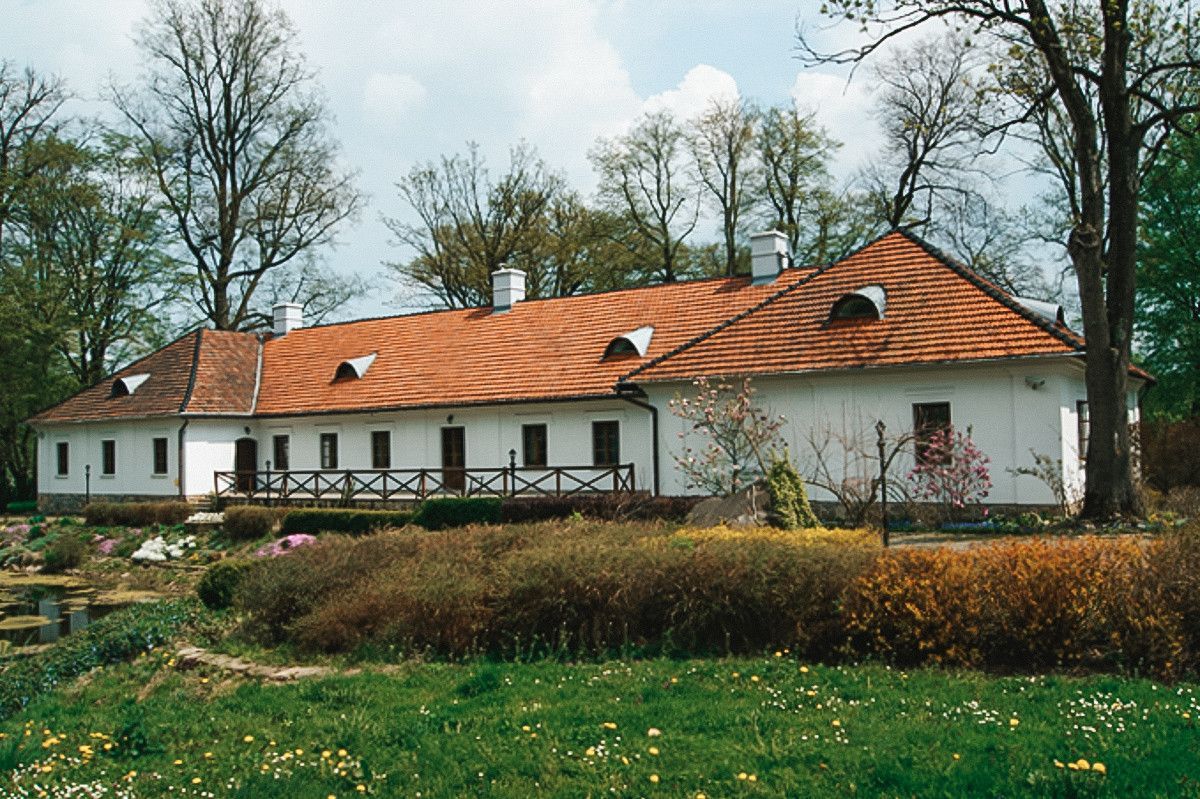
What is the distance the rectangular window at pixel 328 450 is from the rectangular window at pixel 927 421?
649 inches

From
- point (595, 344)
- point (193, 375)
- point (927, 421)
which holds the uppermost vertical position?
point (595, 344)

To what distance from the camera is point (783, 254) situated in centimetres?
2555

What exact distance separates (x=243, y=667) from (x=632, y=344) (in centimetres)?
1569

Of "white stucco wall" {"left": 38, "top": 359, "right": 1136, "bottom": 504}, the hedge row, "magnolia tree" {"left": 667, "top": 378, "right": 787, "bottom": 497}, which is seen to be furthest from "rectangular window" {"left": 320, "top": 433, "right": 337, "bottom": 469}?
the hedge row

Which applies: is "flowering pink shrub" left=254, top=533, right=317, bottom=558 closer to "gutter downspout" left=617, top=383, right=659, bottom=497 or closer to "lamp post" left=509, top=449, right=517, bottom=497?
"lamp post" left=509, top=449, right=517, bottom=497

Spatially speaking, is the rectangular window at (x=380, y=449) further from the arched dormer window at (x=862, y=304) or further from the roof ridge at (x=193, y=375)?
the arched dormer window at (x=862, y=304)

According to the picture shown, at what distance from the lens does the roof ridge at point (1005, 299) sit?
55.3 feet

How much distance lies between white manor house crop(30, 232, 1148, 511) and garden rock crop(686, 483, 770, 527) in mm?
5427

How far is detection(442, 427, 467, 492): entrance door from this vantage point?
2536 centimetres

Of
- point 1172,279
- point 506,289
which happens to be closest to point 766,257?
point 506,289

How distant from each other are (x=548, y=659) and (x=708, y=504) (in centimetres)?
608

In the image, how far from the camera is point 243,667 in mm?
9273

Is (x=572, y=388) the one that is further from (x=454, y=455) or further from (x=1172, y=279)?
(x=1172, y=279)

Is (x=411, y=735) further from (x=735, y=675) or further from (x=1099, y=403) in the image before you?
(x=1099, y=403)
